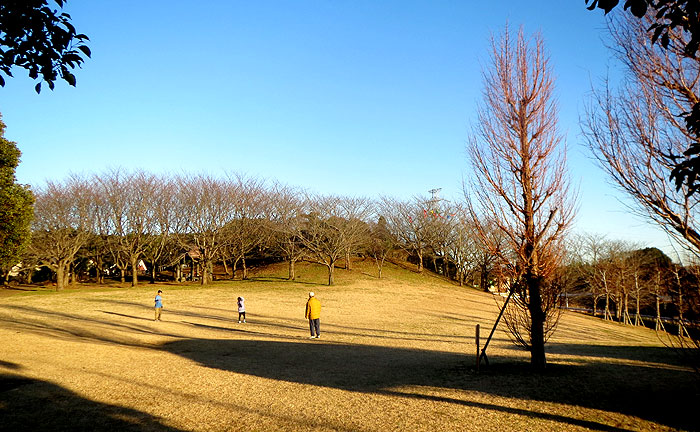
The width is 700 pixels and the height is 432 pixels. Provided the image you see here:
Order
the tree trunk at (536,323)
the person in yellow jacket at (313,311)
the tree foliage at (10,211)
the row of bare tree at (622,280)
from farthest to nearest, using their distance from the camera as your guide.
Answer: the row of bare tree at (622,280) → the tree foliage at (10,211) → the person in yellow jacket at (313,311) → the tree trunk at (536,323)

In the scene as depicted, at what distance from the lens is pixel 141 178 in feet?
140

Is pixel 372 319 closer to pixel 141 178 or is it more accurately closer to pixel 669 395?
pixel 669 395

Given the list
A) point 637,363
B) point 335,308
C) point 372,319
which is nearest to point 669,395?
point 637,363

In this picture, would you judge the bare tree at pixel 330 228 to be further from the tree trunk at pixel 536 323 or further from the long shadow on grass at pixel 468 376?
the tree trunk at pixel 536 323

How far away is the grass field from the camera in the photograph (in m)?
7.18

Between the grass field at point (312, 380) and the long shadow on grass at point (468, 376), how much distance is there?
0.04 m

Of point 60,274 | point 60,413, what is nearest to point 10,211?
point 60,413

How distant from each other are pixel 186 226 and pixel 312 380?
122 ft

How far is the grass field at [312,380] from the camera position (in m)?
7.18

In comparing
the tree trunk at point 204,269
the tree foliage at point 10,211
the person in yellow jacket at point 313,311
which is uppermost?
the tree foliage at point 10,211

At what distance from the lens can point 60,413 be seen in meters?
7.68

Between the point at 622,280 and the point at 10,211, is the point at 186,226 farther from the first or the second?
the point at 622,280

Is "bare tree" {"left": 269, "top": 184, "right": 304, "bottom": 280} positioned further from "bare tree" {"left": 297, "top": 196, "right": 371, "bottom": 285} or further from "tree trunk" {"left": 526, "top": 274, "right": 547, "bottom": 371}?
"tree trunk" {"left": 526, "top": 274, "right": 547, "bottom": 371}

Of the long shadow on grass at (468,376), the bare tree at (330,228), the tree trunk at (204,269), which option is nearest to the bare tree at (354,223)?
the bare tree at (330,228)
